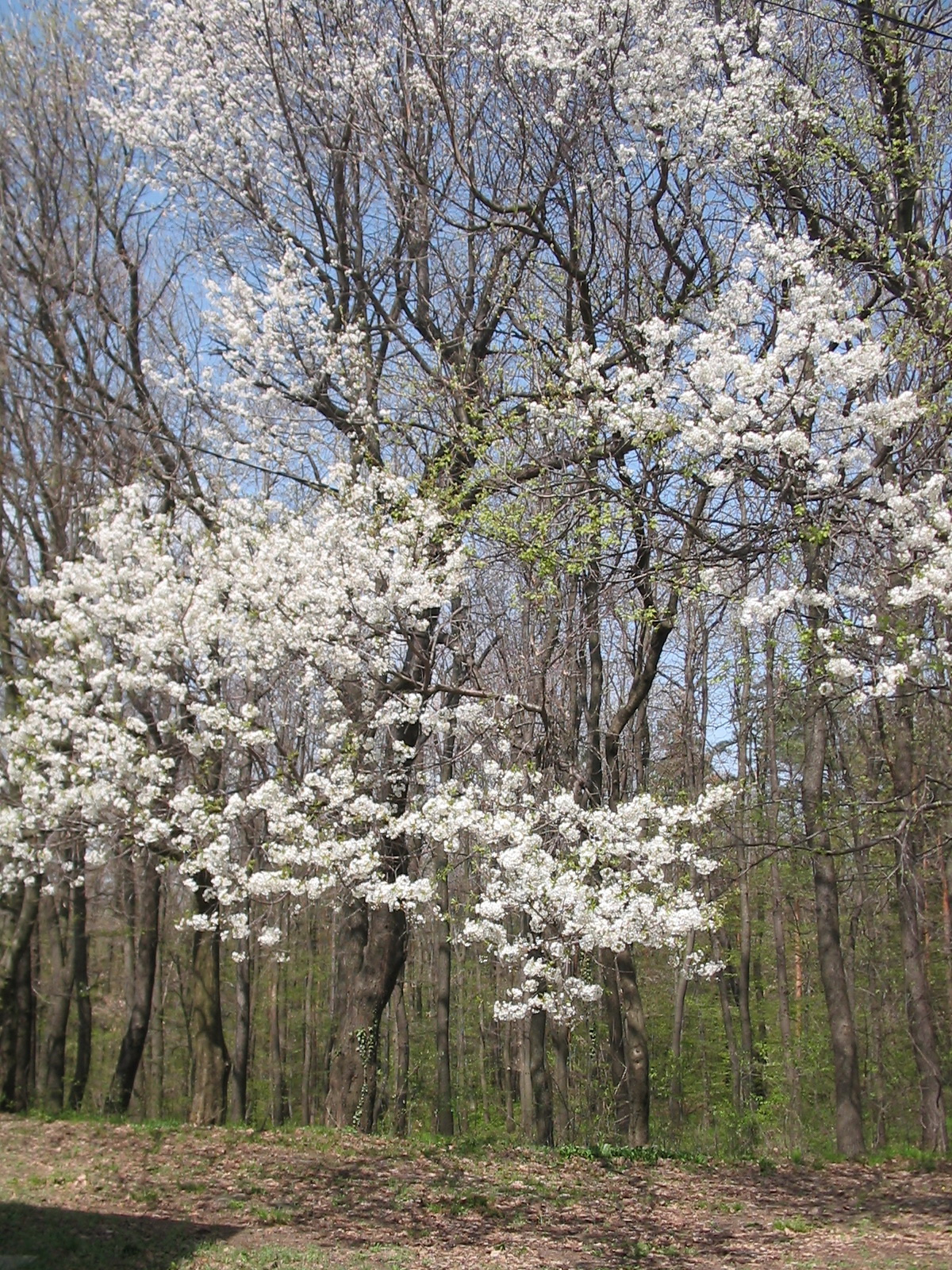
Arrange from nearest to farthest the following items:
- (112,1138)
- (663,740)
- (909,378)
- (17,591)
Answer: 1. (909,378)
2. (112,1138)
3. (17,591)
4. (663,740)

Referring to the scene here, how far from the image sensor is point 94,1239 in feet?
20.5

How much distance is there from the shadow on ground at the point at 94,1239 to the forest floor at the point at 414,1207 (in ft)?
0.05

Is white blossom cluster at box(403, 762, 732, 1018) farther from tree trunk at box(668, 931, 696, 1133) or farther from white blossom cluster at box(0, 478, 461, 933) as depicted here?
tree trunk at box(668, 931, 696, 1133)

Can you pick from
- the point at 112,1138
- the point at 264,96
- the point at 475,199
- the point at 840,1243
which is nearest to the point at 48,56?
the point at 264,96

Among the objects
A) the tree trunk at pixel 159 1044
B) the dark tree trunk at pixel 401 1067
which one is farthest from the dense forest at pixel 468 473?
the tree trunk at pixel 159 1044

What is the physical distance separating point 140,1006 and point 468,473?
9.31 m

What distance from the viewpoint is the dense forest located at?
6477mm

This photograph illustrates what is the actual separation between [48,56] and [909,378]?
32.4 ft

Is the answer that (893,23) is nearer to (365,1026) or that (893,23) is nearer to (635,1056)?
(635,1056)

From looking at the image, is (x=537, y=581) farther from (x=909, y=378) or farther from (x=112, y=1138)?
(x=112, y=1138)

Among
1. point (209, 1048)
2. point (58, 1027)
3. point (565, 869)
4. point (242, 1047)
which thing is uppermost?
point (565, 869)

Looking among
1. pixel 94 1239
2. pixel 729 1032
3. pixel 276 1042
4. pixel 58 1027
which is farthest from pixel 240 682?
pixel 276 1042

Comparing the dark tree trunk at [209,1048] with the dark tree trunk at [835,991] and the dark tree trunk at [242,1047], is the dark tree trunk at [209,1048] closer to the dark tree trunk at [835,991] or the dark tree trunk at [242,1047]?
the dark tree trunk at [242,1047]

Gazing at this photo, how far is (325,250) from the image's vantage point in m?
9.94
